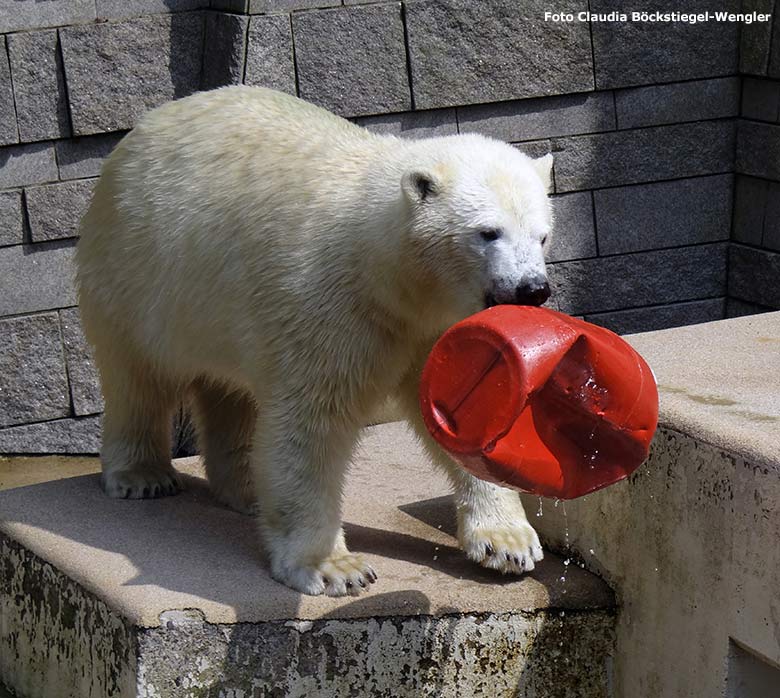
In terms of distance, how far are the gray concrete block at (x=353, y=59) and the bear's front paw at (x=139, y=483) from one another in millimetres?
2007

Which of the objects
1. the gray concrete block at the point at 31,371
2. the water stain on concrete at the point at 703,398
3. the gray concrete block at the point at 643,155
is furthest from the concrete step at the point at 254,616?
the gray concrete block at the point at 643,155

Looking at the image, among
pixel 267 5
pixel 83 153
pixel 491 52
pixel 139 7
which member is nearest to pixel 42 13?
pixel 139 7

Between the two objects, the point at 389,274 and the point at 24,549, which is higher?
the point at 389,274

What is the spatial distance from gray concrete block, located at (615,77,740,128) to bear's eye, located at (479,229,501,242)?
3273mm

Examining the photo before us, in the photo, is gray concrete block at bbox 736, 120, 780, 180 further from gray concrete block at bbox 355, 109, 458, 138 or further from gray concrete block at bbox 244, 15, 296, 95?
gray concrete block at bbox 244, 15, 296, 95

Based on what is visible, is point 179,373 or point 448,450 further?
point 179,373

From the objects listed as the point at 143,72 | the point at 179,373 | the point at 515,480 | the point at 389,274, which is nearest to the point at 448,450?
the point at 515,480

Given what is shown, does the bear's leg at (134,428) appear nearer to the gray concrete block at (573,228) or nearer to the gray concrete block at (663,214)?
the gray concrete block at (573,228)

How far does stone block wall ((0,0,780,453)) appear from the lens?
554 cm

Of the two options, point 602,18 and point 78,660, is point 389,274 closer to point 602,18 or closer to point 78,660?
point 78,660

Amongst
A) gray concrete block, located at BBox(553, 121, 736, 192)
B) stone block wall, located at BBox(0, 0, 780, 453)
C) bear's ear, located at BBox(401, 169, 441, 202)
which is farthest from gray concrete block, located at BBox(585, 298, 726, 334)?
bear's ear, located at BBox(401, 169, 441, 202)

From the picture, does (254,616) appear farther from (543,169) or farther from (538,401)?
(543,169)

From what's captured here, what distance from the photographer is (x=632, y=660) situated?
361 centimetres

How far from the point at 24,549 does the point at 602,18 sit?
3521 mm
